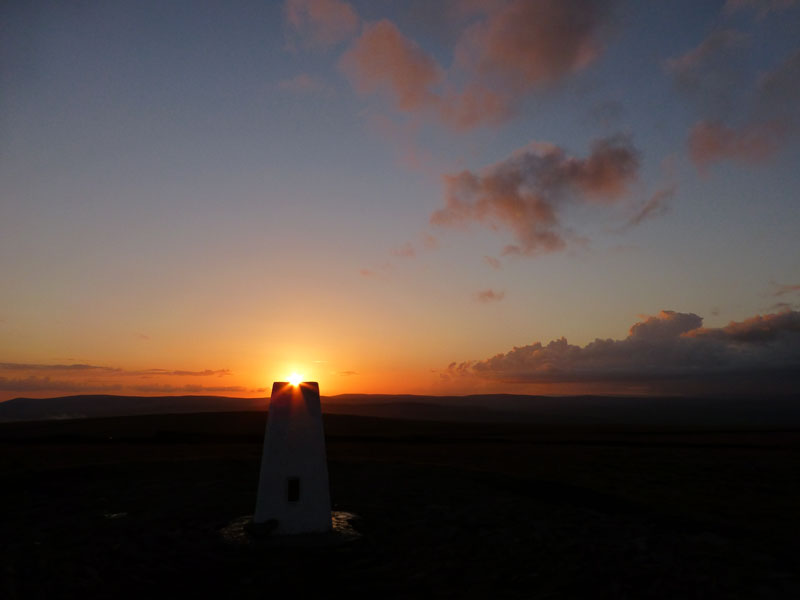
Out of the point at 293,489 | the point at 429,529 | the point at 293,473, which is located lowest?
the point at 429,529

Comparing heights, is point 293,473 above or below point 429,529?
above

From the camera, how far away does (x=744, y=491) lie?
60.4 feet

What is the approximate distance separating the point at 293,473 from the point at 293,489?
0.41 m

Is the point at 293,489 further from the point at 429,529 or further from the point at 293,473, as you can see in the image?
the point at 429,529

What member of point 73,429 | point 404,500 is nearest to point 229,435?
point 73,429

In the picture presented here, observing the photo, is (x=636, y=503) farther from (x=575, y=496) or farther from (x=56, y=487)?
Answer: (x=56, y=487)

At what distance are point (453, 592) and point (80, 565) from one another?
25.0ft

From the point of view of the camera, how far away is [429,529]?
44.0 feet

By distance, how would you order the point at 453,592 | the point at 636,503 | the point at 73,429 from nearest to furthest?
the point at 453,592, the point at 636,503, the point at 73,429

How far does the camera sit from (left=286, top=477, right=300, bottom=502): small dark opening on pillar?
12.9 m

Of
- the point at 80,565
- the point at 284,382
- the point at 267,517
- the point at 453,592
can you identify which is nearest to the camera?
the point at 453,592

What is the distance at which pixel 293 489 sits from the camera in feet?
42.4

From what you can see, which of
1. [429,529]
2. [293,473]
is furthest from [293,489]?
[429,529]

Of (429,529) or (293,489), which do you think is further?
(429,529)
